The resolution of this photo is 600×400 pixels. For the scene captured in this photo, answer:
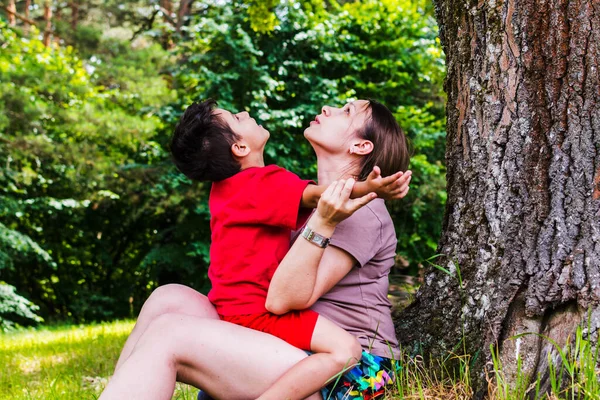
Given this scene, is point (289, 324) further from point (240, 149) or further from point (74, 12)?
point (74, 12)

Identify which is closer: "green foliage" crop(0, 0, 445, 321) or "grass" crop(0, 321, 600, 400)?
"grass" crop(0, 321, 600, 400)

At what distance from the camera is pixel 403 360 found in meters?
2.36

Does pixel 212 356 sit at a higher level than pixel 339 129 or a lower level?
lower

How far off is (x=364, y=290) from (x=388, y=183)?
46cm

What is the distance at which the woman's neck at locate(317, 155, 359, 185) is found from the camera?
7.73 ft

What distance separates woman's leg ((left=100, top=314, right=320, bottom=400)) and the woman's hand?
428 millimetres

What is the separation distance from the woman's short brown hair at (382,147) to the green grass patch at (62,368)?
4.16 feet

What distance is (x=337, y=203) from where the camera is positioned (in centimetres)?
195

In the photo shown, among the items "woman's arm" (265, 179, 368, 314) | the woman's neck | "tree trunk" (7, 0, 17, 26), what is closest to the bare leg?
"woman's arm" (265, 179, 368, 314)

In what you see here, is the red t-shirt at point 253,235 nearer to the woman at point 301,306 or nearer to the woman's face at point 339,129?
the woman at point 301,306

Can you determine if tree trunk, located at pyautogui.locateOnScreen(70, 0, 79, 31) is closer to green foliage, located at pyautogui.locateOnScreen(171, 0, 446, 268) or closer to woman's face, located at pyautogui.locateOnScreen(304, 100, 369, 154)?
green foliage, located at pyautogui.locateOnScreen(171, 0, 446, 268)

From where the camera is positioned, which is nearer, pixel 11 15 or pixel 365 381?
pixel 365 381

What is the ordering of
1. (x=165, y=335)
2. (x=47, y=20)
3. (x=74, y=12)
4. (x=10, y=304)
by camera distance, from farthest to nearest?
(x=74, y=12), (x=47, y=20), (x=10, y=304), (x=165, y=335)

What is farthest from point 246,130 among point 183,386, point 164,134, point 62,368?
point 164,134
